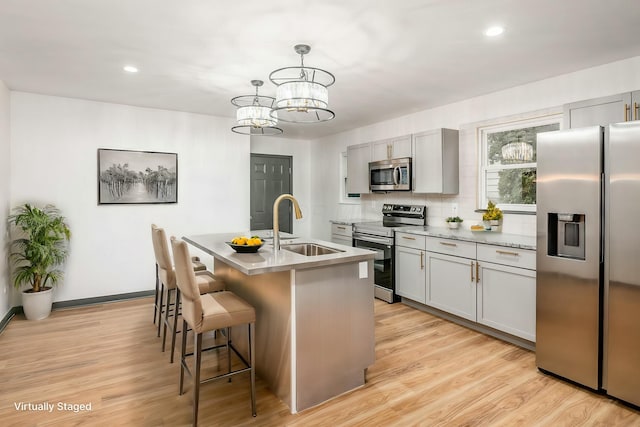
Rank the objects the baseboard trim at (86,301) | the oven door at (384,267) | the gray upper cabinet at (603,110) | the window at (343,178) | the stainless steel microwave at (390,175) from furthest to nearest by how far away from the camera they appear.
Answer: the window at (343,178), the stainless steel microwave at (390,175), the oven door at (384,267), the baseboard trim at (86,301), the gray upper cabinet at (603,110)

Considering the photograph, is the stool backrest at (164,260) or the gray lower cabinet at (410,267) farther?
the gray lower cabinet at (410,267)

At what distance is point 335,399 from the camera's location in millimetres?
2434

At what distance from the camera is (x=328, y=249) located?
9.37ft

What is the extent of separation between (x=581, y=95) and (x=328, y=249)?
2692 mm

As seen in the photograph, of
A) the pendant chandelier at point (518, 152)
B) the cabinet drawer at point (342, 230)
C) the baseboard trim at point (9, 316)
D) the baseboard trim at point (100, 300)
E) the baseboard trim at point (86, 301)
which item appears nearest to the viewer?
the baseboard trim at point (9, 316)

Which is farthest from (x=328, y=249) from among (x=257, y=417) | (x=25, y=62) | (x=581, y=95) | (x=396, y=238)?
(x=25, y=62)

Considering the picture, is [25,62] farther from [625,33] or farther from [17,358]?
[625,33]

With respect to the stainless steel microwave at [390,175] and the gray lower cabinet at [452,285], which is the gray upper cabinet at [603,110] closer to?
the gray lower cabinet at [452,285]

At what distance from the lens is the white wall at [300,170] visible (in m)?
6.87

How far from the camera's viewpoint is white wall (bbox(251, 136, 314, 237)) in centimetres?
687

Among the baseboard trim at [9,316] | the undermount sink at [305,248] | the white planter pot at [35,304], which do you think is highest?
the undermount sink at [305,248]

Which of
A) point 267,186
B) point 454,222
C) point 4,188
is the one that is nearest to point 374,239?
point 454,222

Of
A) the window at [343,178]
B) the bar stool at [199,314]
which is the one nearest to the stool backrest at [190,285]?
the bar stool at [199,314]

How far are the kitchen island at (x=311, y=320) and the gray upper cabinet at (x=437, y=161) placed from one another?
2139 mm
